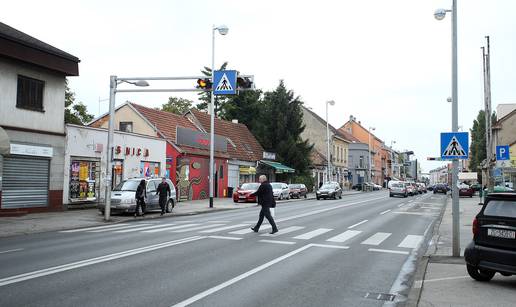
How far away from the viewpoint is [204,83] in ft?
62.6

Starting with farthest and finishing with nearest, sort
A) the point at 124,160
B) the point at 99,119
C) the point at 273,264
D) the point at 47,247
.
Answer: the point at 99,119, the point at 124,160, the point at 47,247, the point at 273,264

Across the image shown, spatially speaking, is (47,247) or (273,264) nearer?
(273,264)

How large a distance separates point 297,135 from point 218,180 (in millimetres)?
14417

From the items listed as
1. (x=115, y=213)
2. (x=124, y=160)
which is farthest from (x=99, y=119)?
(x=115, y=213)

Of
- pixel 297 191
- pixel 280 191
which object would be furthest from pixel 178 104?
pixel 280 191

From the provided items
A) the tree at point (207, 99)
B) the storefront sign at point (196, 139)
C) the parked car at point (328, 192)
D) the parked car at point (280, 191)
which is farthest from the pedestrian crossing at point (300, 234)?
the tree at point (207, 99)

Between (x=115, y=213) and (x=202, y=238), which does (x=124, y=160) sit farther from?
(x=202, y=238)

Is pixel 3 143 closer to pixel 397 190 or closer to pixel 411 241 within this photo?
pixel 411 241

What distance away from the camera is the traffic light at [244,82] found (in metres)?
18.8

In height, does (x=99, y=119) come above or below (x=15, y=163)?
above

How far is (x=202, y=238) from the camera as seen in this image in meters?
12.8

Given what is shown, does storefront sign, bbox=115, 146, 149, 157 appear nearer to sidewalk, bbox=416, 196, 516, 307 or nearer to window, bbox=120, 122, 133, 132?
window, bbox=120, 122, 133, 132

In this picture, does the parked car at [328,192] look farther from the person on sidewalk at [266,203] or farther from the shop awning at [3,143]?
the shop awning at [3,143]

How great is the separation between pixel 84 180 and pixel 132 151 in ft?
14.8
